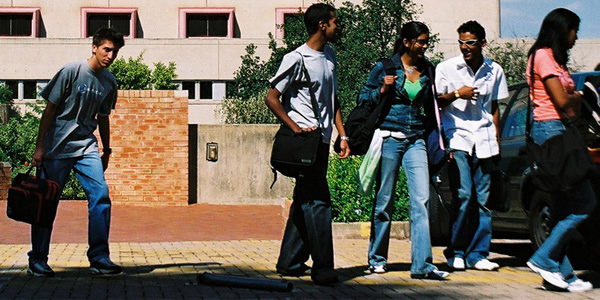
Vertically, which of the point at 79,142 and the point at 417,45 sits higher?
the point at 417,45

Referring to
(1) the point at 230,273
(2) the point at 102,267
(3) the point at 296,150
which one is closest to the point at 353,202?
(1) the point at 230,273

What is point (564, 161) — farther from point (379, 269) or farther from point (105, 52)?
point (105, 52)

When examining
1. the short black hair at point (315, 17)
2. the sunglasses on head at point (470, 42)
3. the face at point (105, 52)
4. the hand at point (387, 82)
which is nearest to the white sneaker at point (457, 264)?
the hand at point (387, 82)

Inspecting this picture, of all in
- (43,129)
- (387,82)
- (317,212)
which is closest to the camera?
(317,212)

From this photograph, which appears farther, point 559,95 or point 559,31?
point 559,31

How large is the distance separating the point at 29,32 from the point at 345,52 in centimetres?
2924

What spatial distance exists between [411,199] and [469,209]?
78 cm

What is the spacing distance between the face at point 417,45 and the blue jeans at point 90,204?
248 cm

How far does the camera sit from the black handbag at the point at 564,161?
22.8ft

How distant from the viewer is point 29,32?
194ft

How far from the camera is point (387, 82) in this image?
7605mm

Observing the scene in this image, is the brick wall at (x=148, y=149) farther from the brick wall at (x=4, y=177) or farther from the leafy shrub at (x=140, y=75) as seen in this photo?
the leafy shrub at (x=140, y=75)

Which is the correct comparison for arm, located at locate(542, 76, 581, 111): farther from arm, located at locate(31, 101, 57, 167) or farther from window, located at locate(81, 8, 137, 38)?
window, located at locate(81, 8, 137, 38)

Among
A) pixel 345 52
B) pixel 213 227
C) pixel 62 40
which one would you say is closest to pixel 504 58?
pixel 345 52
